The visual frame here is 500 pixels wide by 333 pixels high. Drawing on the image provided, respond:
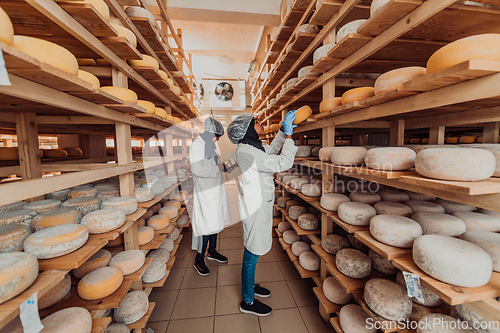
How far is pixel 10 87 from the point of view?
76 cm

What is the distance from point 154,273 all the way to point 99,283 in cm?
78

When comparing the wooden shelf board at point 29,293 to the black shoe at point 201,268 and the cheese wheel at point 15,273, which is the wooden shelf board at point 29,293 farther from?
the black shoe at point 201,268

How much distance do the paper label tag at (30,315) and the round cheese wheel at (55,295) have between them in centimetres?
58

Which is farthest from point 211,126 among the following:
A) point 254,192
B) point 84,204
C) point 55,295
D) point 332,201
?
point 55,295

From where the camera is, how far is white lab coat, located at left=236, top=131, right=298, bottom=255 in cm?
189

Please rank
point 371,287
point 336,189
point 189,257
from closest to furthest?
point 371,287 → point 336,189 → point 189,257

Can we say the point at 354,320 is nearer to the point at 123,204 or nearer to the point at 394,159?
the point at 394,159

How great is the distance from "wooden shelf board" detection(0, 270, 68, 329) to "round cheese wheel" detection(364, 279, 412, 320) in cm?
169

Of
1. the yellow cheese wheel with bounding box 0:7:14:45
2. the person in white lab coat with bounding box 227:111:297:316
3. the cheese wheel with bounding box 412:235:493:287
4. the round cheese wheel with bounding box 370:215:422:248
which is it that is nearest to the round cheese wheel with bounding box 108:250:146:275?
the person in white lab coat with bounding box 227:111:297:316

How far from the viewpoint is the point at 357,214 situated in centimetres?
150

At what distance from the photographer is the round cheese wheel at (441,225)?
117 cm

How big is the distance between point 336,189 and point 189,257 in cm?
232

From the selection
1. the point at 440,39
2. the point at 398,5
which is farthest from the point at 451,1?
the point at 440,39

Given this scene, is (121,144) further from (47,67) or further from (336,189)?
(336,189)
